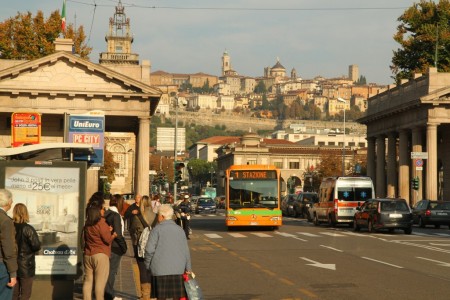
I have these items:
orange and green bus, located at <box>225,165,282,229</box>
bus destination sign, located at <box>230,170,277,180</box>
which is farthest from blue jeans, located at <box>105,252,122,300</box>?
bus destination sign, located at <box>230,170,277,180</box>

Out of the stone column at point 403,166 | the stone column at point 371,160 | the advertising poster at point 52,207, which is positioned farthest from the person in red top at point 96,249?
the stone column at point 371,160

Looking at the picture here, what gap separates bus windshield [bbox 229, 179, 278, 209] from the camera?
42.8 meters

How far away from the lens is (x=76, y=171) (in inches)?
605

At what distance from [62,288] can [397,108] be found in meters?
62.1

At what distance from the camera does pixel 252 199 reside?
42781mm

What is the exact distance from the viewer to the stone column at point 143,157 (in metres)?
62.8

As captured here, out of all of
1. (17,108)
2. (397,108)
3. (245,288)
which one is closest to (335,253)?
(245,288)

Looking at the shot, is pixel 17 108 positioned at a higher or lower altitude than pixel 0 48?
lower

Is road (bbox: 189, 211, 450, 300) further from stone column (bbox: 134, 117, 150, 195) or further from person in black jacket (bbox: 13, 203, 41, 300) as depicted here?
stone column (bbox: 134, 117, 150, 195)

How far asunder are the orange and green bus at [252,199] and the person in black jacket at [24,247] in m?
29.4

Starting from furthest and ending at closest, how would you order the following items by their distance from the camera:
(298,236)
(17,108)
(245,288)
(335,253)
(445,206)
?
1. (17,108)
2. (445,206)
3. (298,236)
4. (335,253)
5. (245,288)

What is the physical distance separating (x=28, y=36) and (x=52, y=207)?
6029 cm

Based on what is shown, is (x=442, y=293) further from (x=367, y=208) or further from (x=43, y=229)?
(x=367, y=208)

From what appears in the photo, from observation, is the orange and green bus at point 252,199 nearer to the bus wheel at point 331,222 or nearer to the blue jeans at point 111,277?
the bus wheel at point 331,222
